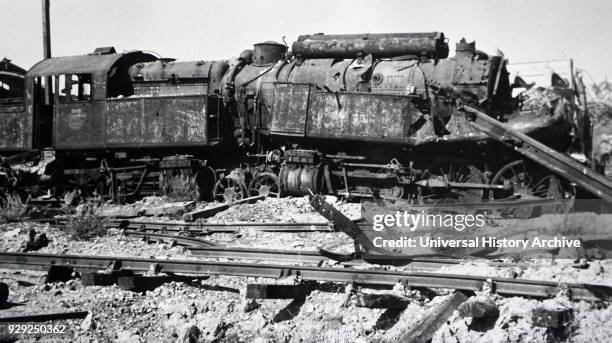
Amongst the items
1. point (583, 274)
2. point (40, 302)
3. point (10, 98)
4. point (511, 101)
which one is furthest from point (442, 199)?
point (10, 98)

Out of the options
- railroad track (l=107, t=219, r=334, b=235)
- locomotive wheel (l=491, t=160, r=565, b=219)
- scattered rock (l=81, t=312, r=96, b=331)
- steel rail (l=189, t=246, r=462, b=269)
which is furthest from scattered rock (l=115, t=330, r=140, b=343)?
locomotive wheel (l=491, t=160, r=565, b=219)

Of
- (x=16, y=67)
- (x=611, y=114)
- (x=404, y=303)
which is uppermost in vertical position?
(x=16, y=67)

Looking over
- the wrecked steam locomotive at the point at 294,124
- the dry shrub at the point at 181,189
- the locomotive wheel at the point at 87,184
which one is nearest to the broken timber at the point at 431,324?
the wrecked steam locomotive at the point at 294,124

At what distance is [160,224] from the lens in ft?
29.0

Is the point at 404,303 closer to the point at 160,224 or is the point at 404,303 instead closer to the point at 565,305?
the point at 565,305

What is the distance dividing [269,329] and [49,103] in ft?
33.1

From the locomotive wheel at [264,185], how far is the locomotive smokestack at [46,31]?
36.3 feet

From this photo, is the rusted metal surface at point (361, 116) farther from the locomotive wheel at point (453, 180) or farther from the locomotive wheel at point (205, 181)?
the locomotive wheel at point (205, 181)

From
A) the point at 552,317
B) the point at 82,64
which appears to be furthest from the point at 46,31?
the point at 552,317

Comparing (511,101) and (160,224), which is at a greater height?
(511,101)

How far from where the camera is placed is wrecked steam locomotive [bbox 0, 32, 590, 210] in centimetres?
914

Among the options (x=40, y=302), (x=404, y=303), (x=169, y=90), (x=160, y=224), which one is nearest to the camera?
(x=404, y=303)

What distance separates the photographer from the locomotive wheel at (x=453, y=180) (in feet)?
29.9

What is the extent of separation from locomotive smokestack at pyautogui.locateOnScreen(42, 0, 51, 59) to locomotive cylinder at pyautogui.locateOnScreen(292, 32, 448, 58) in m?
11.0
